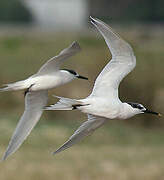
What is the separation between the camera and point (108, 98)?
25.8 feet

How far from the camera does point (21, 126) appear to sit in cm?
859

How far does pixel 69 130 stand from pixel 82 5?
38021mm

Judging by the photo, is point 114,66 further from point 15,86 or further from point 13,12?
point 13,12

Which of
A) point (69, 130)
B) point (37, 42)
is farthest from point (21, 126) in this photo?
point (37, 42)

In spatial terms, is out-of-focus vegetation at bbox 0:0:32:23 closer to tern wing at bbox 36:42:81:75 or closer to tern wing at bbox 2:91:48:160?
tern wing at bbox 2:91:48:160

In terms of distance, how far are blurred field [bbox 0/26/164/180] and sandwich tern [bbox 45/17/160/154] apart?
5389 mm

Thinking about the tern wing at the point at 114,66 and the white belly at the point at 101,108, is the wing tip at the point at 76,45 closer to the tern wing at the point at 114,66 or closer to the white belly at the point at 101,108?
the tern wing at the point at 114,66

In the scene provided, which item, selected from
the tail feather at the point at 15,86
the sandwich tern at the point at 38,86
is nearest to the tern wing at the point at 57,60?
the sandwich tern at the point at 38,86

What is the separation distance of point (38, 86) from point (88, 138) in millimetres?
9550

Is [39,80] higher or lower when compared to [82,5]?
higher

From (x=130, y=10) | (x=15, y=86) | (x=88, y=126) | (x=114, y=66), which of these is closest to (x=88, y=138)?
(x=88, y=126)

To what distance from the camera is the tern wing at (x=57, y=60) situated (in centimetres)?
790

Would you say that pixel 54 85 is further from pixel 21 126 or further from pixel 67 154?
pixel 67 154

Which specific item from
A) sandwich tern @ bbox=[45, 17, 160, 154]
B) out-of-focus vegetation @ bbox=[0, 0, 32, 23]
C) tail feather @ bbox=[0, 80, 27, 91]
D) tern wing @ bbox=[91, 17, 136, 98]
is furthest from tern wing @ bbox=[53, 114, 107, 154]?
out-of-focus vegetation @ bbox=[0, 0, 32, 23]
